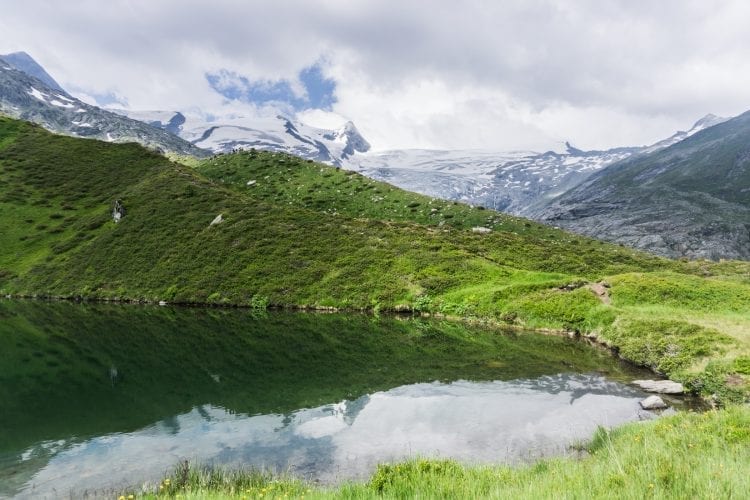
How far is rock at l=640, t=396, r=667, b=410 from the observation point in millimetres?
22375

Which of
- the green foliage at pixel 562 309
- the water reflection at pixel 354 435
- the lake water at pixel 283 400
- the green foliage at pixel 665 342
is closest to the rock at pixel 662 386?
the lake water at pixel 283 400

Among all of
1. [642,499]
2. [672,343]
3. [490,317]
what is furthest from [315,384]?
[490,317]

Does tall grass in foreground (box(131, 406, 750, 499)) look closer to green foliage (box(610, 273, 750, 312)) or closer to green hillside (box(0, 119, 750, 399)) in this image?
green hillside (box(0, 119, 750, 399))

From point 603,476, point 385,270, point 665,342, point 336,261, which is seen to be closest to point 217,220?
point 336,261

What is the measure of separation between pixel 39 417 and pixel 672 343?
3779cm

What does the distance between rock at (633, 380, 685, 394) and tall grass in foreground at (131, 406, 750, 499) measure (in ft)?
34.6

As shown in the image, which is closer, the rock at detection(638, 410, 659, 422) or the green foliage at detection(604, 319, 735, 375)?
the rock at detection(638, 410, 659, 422)

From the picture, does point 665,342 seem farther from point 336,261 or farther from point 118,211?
point 118,211

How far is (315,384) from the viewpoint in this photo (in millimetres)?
26609

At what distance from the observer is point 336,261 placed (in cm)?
7100

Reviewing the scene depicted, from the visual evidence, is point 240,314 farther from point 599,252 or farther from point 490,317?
point 599,252

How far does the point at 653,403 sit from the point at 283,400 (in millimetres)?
18669

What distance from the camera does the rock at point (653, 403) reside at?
2238cm

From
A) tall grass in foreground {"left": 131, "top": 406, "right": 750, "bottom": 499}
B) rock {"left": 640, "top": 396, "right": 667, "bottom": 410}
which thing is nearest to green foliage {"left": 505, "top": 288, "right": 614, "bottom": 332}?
rock {"left": 640, "top": 396, "right": 667, "bottom": 410}
